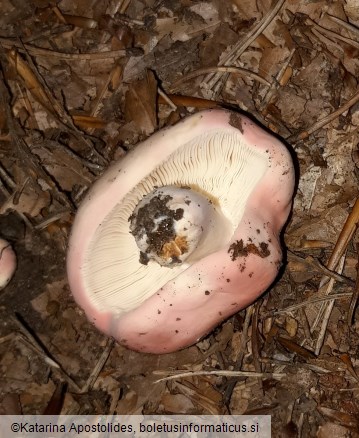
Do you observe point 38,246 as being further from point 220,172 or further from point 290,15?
point 290,15

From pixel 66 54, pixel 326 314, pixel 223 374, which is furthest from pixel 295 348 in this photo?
pixel 66 54

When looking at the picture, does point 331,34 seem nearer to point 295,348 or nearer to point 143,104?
point 143,104

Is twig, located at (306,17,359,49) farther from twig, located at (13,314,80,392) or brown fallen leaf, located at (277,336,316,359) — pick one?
twig, located at (13,314,80,392)

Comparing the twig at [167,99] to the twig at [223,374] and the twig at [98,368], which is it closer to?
the twig at [98,368]

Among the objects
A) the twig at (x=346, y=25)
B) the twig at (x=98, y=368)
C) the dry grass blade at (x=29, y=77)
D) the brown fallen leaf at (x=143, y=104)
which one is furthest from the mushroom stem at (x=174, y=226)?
the twig at (x=346, y=25)

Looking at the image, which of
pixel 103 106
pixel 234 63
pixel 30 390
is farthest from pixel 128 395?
pixel 234 63

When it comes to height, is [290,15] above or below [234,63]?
above

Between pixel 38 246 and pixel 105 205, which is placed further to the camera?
pixel 38 246
